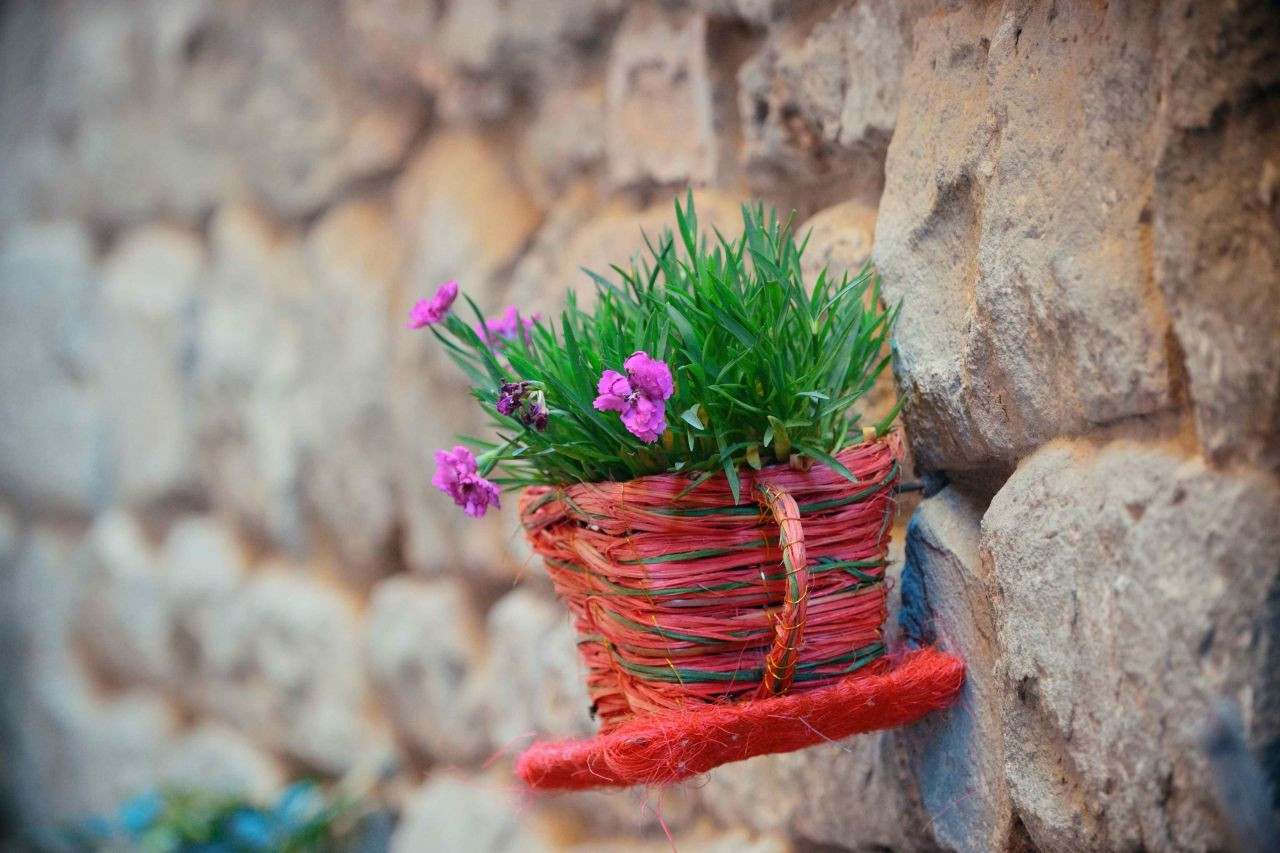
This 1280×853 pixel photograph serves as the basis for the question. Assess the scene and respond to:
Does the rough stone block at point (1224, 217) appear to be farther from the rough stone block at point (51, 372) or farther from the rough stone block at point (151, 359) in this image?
the rough stone block at point (51, 372)

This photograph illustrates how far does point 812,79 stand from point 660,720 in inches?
20.3

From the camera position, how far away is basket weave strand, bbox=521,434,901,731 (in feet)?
2.31

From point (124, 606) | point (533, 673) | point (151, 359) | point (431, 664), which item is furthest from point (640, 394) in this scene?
point (124, 606)

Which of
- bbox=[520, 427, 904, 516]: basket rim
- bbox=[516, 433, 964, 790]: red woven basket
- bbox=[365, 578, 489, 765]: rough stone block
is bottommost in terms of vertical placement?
bbox=[365, 578, 489, 765]: rough stone block

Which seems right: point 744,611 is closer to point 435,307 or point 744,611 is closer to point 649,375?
point 649,375

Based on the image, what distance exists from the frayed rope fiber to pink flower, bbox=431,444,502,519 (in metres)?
0.17

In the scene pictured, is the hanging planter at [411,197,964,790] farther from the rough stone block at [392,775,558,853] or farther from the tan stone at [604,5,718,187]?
the rough stone block at [392,775,558,853]

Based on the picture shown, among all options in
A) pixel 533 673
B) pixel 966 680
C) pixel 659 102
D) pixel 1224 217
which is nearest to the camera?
pixel 1224 217

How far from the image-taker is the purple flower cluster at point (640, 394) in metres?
0.66

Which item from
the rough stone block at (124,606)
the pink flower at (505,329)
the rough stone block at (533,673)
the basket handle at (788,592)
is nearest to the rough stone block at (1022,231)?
the basket handle at (788,592)

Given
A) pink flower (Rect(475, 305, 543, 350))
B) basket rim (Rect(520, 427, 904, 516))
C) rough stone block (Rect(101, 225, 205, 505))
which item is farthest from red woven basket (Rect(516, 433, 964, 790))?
rough stone block (Rect(101, 225, 205, 505))

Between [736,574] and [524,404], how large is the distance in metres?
0.16

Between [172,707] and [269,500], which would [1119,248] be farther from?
[172,707]

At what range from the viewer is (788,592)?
67cm
